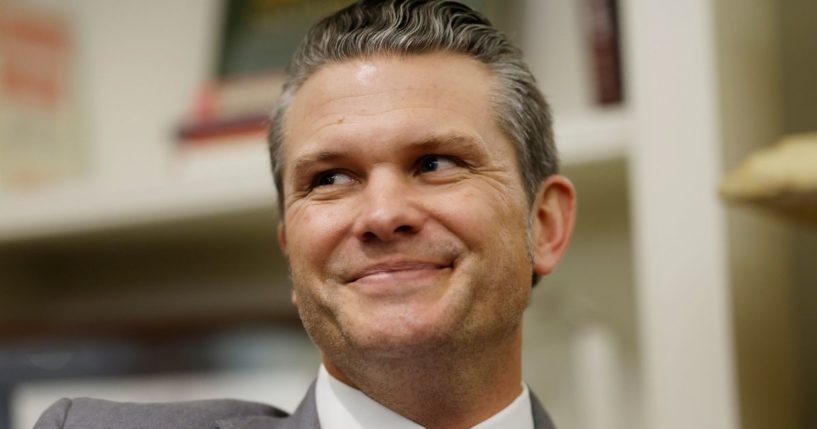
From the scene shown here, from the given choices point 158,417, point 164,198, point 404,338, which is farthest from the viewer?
point 164,198

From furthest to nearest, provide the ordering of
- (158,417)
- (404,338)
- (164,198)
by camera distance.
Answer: (164,198) < (158,417) < (404,338)

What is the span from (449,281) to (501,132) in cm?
14

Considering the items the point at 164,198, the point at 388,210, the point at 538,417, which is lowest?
the point at 538,417

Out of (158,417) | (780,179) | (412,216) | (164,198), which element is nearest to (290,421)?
(158,417)

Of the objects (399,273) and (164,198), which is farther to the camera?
(164,198)

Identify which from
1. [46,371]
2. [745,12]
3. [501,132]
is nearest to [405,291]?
[501,132]

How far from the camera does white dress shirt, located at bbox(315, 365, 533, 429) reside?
2.44ft

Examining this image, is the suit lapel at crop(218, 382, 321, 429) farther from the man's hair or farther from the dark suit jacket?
the man's hair

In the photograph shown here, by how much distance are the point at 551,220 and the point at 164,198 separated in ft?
2.12

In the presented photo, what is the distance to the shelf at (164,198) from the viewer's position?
127 cm

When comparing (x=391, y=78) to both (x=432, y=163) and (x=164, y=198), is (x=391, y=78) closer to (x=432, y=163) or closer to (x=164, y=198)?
(x=432, y=163)

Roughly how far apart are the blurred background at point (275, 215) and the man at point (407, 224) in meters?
0.24

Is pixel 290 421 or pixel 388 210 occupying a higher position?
pixel 388 210

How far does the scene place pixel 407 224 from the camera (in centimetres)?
70
